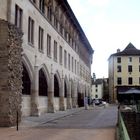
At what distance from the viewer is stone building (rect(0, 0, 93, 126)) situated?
1019 inches

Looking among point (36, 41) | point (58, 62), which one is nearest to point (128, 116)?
point (36, 41)

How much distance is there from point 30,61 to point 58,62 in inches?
638

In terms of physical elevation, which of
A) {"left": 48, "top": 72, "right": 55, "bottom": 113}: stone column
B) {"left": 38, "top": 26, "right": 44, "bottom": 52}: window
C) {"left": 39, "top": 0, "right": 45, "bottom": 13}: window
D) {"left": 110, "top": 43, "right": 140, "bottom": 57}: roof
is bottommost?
{"left": 48, "top": 72, "right": 55, "bottom": 113}: stone column

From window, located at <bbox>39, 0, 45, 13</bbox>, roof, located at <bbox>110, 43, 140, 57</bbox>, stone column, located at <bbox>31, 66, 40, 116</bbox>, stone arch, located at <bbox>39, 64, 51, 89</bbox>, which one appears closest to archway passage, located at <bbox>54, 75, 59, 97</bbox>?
stone arch, located at <bbox>39, 64, 51, 89</bbox>

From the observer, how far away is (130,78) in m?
113

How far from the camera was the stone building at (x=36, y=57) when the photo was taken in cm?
2588

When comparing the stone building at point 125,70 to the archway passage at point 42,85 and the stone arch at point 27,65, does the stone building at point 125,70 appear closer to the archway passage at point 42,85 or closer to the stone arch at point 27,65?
the archway passage at point 42,85

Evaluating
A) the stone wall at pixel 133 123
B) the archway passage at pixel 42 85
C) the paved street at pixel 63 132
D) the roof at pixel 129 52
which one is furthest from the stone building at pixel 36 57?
the roof at pixel 129 52

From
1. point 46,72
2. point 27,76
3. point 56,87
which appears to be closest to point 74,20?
point 56,87

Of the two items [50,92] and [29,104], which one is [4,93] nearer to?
[29,104]

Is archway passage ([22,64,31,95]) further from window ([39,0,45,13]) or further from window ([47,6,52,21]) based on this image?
window ([47,6,52,21])

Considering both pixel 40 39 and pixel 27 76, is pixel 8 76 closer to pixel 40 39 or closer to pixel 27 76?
pixel 27 76

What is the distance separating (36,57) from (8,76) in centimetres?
1506

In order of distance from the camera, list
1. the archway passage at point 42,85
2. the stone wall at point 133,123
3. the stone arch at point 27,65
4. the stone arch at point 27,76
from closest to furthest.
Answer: the stone wall at point 133,123 < the stone arch at point 27,65 < the stone arch at point 27,76 < the archway passage at point 42,85
